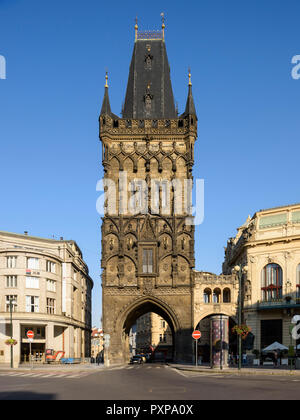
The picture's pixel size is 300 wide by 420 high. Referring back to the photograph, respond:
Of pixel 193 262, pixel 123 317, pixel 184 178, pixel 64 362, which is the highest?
pixel 184 178

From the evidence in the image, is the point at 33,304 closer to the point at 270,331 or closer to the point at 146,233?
the point at 146,233

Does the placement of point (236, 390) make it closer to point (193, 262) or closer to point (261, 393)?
point (261, 393)

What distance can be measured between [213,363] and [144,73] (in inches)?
1936

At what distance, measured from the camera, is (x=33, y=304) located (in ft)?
237

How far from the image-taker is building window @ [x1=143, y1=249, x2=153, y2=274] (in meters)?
74.6

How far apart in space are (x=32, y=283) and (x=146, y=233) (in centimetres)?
1535

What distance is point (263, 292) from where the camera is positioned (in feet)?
232

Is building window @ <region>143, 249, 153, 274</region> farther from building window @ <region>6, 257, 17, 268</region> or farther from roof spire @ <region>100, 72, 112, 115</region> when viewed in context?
roof spire @ <region>100, 72, 112, 115</region>

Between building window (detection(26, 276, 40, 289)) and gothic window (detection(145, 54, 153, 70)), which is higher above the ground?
gothic window (detection(145, 54, 153, 70))

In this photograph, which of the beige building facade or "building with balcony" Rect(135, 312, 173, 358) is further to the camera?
"building with balcony" Rect(135, 312, 173, 358)

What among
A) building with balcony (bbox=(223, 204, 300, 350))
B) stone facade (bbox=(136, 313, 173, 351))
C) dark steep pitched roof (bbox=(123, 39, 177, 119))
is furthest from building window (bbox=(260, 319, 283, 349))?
stone facade (bbox=(136, 313, 173, 351))

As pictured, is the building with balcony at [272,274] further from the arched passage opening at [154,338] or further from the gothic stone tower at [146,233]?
the arched passage opening at [154,338]
